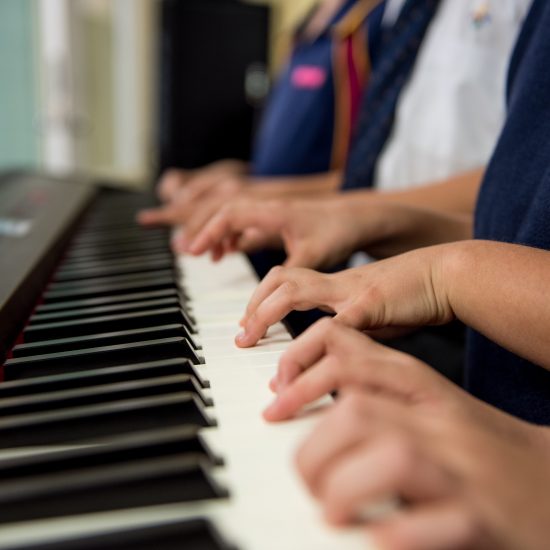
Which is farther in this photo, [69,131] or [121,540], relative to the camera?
[69,131]

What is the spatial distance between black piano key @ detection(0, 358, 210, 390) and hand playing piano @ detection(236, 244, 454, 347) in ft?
0.25

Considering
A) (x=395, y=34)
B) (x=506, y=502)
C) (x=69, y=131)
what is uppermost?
(x=395, y=34)

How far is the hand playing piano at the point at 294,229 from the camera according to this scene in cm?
83

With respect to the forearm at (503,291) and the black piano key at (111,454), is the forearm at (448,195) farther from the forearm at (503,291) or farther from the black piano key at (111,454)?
the black piano key at (111,454)

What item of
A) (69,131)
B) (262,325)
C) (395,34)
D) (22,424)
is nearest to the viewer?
(22,424)

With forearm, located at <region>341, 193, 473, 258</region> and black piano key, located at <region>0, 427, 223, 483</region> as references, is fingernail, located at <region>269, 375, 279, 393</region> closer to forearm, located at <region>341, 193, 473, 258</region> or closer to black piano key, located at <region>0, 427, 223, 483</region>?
black piano key, located at <region>0, 427, 223, 483</region>

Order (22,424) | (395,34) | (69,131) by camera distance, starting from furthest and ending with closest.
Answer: (69,131) < (395,34) < (22,424)

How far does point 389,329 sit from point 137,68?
3449 mm

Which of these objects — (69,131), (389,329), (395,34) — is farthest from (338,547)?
(69,131)

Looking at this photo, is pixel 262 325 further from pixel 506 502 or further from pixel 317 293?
pixel 506 502

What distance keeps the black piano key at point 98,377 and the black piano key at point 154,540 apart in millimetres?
189

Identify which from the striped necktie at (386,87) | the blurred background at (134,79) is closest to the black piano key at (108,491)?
the striped necktie at (386,87)

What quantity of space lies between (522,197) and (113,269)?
1.71ft

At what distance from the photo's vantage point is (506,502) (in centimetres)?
32
